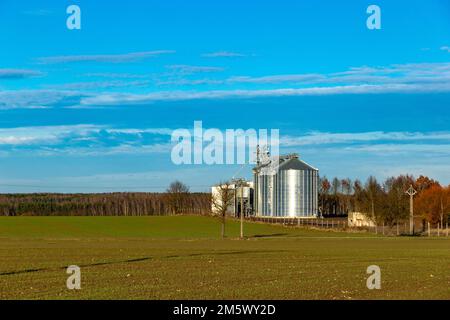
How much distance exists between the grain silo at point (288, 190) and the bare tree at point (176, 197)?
52.7 metres

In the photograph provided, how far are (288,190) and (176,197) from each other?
58.9 metres

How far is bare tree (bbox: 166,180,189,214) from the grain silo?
52685mm

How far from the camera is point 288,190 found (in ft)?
454

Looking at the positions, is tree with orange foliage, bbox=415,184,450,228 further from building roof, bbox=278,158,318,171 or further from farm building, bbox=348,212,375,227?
building roof, bbox=278,158,318,171

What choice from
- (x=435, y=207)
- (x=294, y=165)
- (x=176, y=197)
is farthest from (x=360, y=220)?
(x=176, y=197)

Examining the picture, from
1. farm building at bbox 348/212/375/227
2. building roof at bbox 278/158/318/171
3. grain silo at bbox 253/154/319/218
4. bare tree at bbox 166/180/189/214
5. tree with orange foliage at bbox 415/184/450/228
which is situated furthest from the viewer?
bare tree at bbox 166/180/189/214

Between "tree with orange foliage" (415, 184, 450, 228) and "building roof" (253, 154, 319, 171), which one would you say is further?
"building roof" (253, 154, 319, 171)

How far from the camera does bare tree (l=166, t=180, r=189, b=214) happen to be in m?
192

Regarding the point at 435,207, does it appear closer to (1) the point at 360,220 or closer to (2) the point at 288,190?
(1) the point at 360,220

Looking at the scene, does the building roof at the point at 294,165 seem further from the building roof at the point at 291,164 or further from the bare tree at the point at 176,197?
the bare tree at the point at 176,197

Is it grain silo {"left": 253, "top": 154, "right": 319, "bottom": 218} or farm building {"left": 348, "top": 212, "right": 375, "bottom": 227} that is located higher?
grain silo {"left": 253, "top": 154, "right": 319, "bottom": 218}

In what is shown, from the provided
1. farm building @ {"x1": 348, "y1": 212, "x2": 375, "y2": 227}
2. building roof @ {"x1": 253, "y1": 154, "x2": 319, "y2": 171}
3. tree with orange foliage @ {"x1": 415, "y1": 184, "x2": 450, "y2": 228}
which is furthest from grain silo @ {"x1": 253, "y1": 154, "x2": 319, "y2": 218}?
tree with orange foliage @ {"x1": 415, "y1": 184, "x2": 450, "y2": 228}
